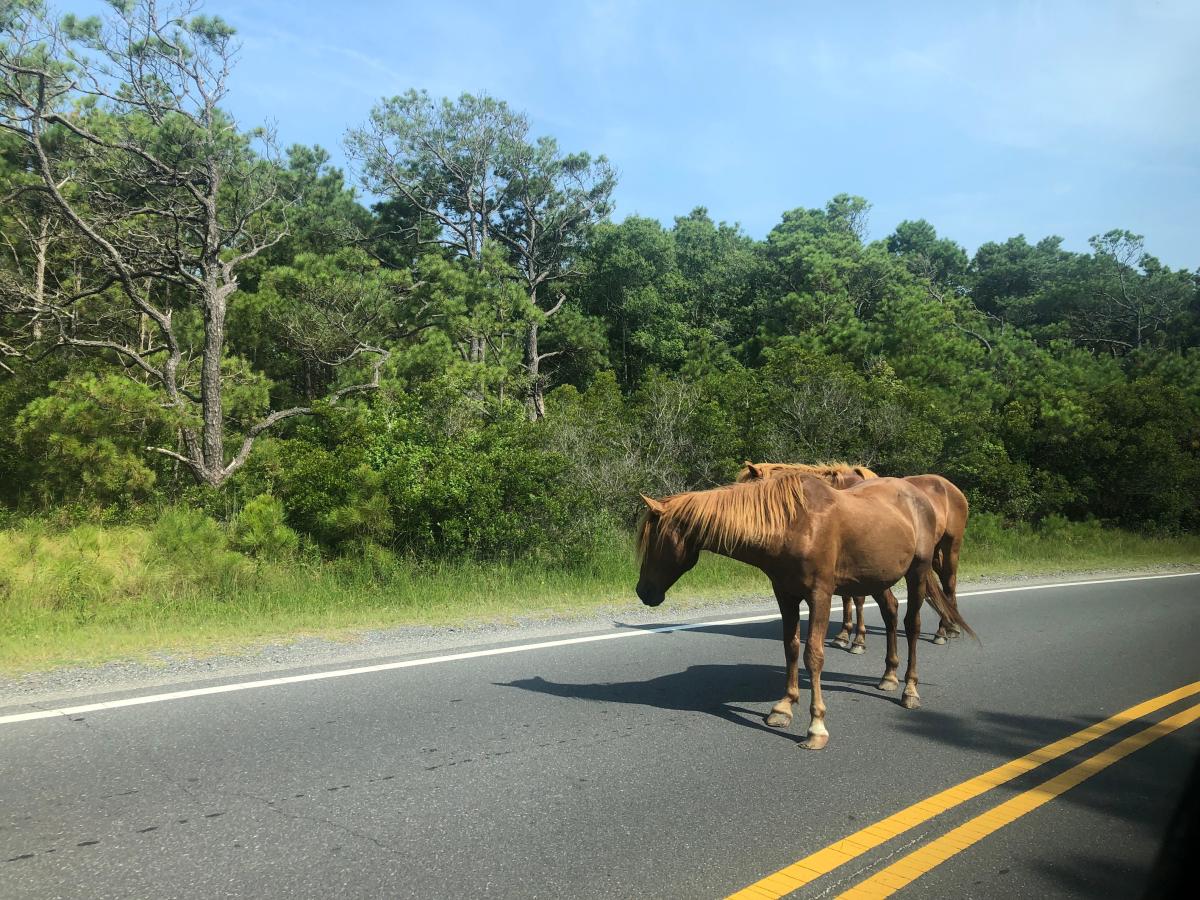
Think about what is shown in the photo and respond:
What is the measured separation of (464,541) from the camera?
487 inches

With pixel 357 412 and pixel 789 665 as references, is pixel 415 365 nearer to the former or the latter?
pixel 357 412

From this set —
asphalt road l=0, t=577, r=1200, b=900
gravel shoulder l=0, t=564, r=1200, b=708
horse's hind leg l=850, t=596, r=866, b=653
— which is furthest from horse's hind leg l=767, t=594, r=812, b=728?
gravel shoulder l=0, t=564, r=1200, b=708

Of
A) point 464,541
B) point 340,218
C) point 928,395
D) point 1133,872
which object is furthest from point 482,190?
point 1133,872

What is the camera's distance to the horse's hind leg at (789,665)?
548 cm

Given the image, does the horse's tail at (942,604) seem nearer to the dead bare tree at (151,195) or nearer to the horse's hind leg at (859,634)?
the horse's hind leg at (859,634)

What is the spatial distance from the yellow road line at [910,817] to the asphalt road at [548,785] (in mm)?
62

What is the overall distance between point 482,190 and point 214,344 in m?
24.4

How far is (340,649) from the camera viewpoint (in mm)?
7418

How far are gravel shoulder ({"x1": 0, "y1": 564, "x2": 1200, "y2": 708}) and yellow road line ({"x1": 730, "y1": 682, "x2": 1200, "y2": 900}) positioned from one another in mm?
4362

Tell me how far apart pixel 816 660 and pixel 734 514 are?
111cm

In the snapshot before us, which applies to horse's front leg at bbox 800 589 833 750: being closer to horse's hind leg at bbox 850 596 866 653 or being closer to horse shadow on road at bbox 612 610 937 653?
horse's hind leg at bbox 850 596 866 653

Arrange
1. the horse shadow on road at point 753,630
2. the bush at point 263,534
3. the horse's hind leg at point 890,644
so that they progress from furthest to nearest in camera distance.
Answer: the bush at point 263,534 < the horse shadow on road at point 753,630 < the horse's hind leg at point 890,644

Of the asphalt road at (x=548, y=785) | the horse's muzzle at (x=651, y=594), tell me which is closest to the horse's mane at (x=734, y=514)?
the horse's muzzle at (x=651, y=594)

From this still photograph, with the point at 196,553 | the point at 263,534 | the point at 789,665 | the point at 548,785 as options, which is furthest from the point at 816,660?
the point at 263,534
